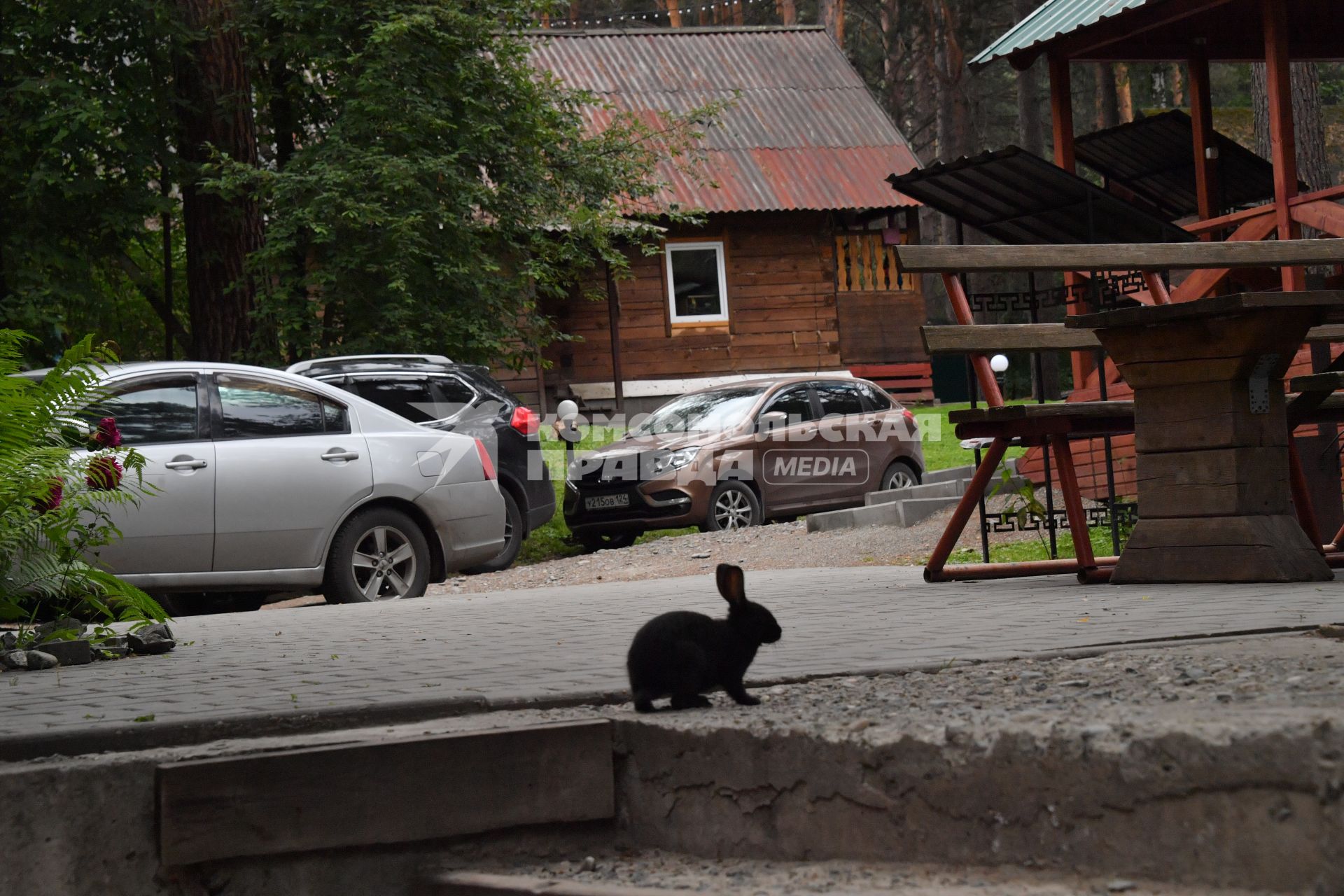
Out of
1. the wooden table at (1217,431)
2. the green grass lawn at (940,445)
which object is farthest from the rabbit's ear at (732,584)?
the green grass lawn at (940,445)

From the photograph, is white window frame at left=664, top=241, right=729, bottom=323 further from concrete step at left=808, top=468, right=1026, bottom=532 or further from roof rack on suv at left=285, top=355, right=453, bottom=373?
roof rack on suv at left=285, top=355, right=453, bottom=373

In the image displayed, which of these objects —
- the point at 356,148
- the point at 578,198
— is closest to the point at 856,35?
the point at 578,198

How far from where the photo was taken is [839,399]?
1827cm

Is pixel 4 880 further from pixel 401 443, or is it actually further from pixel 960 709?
pixel 401 443

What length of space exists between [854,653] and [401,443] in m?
5.87

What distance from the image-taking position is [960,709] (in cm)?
374

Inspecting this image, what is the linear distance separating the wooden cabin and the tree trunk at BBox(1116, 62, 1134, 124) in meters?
14.1

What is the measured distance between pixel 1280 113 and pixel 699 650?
12.1 meters

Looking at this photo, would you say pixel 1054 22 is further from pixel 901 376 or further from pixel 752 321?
pixel 901 376

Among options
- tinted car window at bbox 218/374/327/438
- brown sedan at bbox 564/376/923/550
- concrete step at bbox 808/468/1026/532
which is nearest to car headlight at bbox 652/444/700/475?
brown sedan at bbox 564/376/923/550

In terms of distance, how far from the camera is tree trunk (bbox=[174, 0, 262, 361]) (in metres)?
18.5

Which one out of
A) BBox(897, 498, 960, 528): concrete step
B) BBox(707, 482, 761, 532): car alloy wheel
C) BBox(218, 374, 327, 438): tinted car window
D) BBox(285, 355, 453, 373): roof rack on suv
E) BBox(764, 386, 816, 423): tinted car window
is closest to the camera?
BBox(218, 374, 327, 438): tinted car window

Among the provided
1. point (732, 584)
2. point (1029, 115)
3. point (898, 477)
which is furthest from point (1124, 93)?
point (732, 584)

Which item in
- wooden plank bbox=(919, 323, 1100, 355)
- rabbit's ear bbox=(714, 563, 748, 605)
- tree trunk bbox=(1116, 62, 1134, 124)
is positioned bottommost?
rabbit's ear bbox=(714, 563, 748, 605)
